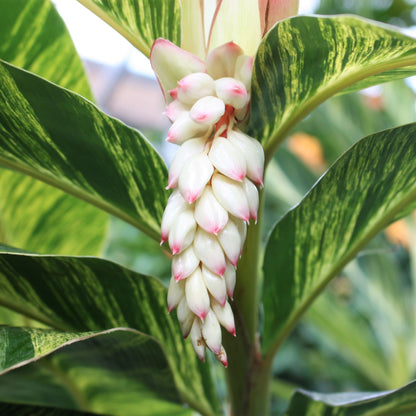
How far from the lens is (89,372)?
0.52 metres

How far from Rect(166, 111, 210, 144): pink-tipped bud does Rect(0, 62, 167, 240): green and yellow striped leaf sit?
9 cm

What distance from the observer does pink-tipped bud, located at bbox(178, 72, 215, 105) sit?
0.35 m

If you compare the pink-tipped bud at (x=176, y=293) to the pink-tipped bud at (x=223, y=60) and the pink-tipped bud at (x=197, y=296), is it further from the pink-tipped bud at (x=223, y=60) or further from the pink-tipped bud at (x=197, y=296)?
the pink-tipped bud at (x=223, y=60)

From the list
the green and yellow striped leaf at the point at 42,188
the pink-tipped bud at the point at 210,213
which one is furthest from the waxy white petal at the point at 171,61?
the green and yellow striped leaf at the point at 42,188

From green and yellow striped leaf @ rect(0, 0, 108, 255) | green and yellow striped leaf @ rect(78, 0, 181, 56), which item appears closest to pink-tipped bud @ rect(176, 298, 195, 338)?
green and yellow striped leaf @ rect(78, 0, 181, 56)

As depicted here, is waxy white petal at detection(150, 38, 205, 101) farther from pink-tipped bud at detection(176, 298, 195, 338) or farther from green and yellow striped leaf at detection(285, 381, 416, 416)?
green and yellow striped leaf at detection(285, 381, 416, 416)

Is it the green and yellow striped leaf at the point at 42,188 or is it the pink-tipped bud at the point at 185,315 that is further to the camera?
the green and yellow striped leaf at the point at 42,188

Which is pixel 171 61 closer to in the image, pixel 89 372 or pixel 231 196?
pixel 231 196

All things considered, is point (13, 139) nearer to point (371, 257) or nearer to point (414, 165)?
point (414, 165)

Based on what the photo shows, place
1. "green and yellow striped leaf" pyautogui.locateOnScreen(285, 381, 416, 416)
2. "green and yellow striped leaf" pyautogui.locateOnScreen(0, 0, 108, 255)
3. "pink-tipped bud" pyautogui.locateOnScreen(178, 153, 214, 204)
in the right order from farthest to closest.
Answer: "green and yellow striped leaf" pyautogui.locateOnScreen(0, 0, 108, 255) < "green and yellow striped leaf" pyautogui.locateOnScreen(285, 381, 416, 416) < "pink-tipped bud" pyautogui.locateOnScreen(178, 153, 214, 204)

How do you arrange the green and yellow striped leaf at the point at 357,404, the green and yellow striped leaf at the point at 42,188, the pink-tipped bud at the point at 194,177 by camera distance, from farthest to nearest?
the green and yellow striped leaf at the point at 42,188
the green and yellow striped leaf at the point at 357,404
the pink-tipped bud at the point at 194,177

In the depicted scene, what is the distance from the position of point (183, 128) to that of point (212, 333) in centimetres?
14

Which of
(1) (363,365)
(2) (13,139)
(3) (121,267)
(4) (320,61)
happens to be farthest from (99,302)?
(1) (363,365)

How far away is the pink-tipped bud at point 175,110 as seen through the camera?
0.36 m
